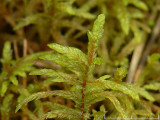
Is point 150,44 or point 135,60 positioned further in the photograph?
point 150,44

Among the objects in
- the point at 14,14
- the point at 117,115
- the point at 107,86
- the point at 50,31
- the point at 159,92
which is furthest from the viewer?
the point at 14,14

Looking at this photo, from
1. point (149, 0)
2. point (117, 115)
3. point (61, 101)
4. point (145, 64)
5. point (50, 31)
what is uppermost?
point (149, 0)

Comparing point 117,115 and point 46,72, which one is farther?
point 117,115

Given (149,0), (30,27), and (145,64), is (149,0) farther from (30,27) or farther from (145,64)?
(30,27)

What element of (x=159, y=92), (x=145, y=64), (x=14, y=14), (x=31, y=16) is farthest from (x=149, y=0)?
(x=14, y=14)

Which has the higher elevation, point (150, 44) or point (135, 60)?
point (150, 44)

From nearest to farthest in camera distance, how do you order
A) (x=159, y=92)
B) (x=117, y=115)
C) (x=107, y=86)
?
(x=107, y=86) < (x=117, y=115) < (x=159, y=92)

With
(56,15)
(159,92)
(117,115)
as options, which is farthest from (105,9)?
(117,115)

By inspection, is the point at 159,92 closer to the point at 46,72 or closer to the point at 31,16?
the point at 46,72

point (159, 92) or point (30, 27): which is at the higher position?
point (30, 27)
